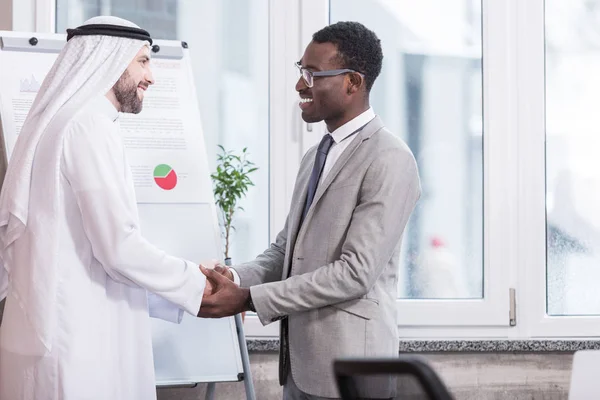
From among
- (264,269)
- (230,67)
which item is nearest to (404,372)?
(264,269)

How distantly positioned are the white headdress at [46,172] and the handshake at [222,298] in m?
0.47

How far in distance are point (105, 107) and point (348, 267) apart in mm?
860

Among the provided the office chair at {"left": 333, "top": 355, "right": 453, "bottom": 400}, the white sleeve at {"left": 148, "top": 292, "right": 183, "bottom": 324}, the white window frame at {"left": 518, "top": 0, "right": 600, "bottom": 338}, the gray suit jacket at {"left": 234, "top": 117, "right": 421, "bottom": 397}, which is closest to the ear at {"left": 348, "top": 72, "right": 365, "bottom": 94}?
the gray suit jacket at {"left": 234, "top": 117, "right": 421, "bottom": 397}

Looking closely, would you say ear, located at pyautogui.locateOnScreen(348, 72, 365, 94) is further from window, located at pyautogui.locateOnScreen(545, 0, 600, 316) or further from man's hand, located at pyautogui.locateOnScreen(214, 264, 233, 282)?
window, located at pyautogui.locateOnScreen(545, 0, 600, 316)

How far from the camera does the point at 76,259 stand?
2357 mm

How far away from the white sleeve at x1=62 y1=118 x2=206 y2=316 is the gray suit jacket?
0.34 metres

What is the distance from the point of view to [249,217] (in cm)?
379

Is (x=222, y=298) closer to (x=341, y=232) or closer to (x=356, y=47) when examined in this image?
(x=341, y=232)

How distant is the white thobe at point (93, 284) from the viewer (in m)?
2.31

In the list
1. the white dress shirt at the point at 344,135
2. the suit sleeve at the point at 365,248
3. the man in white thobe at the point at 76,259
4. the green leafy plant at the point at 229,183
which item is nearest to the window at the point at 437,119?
the green leafy plant at the point at 229,183

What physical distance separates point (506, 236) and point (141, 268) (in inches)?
73.9

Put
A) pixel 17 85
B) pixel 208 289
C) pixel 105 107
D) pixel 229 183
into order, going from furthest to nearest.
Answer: pixel 229 183, pixel 17 85, pixel 208 289, pixel 105 107

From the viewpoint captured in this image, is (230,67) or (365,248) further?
(230,67)

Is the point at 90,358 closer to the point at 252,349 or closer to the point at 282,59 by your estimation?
the point at 252,349
